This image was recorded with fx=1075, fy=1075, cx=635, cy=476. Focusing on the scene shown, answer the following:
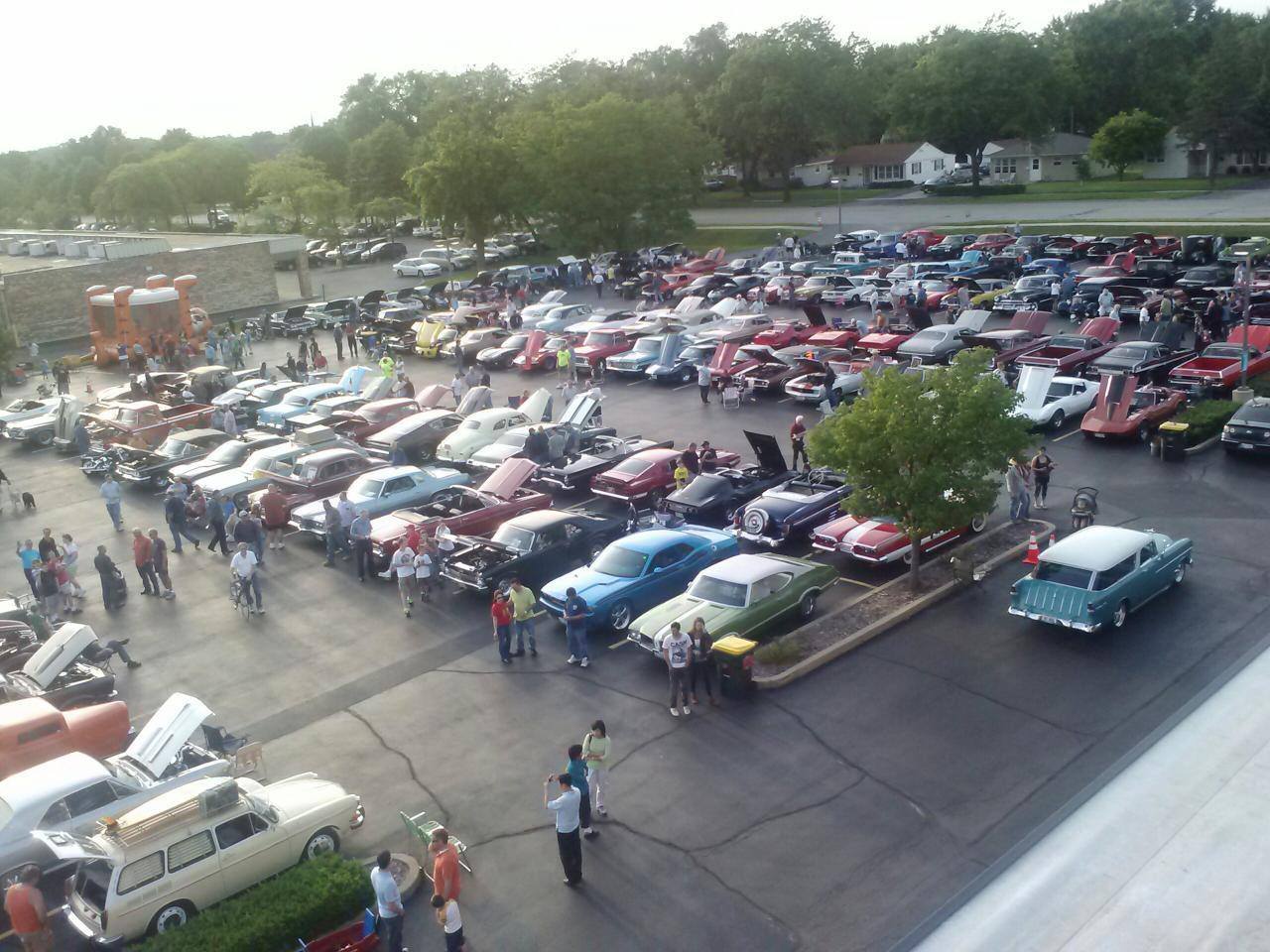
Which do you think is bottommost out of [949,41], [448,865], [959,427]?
[448,865]

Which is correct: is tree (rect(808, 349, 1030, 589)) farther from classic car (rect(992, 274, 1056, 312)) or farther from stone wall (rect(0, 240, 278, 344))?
stone wall (rect(0, 240, 278, 344))

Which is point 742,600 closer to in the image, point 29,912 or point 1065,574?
point 1065,574

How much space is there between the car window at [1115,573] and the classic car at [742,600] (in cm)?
390

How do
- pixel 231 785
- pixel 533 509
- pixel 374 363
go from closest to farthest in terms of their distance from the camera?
pixel 231 785
pixel 533 509
pixel 374 363

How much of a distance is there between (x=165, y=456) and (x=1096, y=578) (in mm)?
22177

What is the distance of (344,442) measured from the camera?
86.6 feet

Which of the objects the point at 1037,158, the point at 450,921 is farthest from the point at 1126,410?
the point at 1037,158

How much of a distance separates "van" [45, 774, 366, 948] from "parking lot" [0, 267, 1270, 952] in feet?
3.36

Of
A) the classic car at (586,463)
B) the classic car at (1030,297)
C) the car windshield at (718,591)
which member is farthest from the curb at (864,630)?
the classic car at (1030,297)

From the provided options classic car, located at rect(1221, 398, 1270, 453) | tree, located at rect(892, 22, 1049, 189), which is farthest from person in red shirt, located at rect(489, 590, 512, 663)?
tree, located at rect(892, 22, 1049, 189)

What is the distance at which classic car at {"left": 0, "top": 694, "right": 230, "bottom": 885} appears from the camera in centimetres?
1146

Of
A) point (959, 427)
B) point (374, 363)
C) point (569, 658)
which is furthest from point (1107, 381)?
point (374, 363)

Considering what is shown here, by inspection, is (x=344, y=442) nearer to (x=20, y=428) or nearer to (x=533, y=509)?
(x=533, y=509)

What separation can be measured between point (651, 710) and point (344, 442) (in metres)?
14.7
